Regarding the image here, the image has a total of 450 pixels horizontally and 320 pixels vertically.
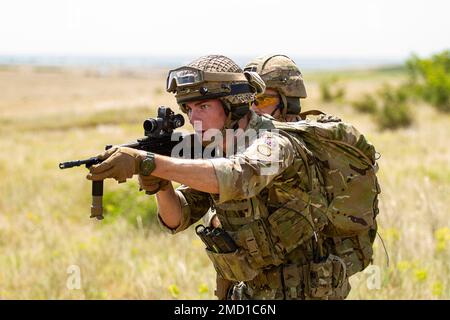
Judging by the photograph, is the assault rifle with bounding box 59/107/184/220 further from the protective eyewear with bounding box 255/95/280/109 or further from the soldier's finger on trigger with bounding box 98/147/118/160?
the protective eyewear with bounding box 255/95/280/109

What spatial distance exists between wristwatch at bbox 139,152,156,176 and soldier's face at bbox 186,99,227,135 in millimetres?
473

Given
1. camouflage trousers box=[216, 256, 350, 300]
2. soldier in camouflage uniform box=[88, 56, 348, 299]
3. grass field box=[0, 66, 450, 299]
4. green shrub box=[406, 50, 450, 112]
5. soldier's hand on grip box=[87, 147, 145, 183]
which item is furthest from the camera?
green shrub box=[406, 50, 450, 112]

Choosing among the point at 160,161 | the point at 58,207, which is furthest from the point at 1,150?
the point at 160,161

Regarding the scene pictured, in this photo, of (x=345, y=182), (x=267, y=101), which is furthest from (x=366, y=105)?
(x=345, y=182)

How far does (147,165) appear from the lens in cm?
253

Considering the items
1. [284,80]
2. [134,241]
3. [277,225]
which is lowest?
[134,241]

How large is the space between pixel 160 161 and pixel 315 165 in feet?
3.15

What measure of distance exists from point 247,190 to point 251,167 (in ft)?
0.31

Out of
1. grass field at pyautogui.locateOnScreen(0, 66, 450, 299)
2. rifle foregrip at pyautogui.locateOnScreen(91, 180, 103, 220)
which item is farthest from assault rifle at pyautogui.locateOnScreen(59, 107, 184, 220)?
grass field at pyautogui.locateOnScreen(0, 66, 450, 299)

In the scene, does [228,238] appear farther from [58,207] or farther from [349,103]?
[349,103]

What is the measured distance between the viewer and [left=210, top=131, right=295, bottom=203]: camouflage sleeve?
262 centimetres

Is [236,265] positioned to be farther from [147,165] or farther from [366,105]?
[366,105]

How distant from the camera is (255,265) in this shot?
3.23m

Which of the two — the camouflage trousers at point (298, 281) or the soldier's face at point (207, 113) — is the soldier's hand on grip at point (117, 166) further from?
the camouflage trousers at point (298, 281)
